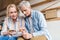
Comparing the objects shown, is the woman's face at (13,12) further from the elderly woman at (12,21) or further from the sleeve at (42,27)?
the sleeve at (42,27)

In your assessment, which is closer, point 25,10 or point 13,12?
point 25,10

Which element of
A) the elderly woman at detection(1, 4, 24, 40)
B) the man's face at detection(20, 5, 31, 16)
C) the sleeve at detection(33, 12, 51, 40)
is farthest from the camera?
the elderly woman at detection(1, 4, 24, 40)

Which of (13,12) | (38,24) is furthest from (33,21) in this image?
(13,12)

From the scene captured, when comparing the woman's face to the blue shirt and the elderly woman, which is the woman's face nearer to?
the elderly woman

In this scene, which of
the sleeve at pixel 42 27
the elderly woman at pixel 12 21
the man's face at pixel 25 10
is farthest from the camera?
the elderly woman at pixel 12 21

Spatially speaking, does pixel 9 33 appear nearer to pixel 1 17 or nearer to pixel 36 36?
pixel 36 36

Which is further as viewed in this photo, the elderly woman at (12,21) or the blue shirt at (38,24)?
the elderly woman at (12,21)

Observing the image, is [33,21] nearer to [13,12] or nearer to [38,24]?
[38,24]

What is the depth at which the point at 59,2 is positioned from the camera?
2.84 metres

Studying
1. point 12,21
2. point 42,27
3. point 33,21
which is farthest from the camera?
point 12,21

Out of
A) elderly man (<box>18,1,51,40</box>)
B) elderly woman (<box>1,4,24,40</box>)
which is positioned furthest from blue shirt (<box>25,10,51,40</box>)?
elderly woman (<box>1,4,24,40</box>)

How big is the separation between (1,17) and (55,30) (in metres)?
2.36

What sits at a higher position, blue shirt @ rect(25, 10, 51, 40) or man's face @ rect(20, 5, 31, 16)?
man's face @ rect(20, 5, 31, 16)

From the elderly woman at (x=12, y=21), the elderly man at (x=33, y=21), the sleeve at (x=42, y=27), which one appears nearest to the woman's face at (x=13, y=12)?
the elderly woman at (x=12, y=21)
